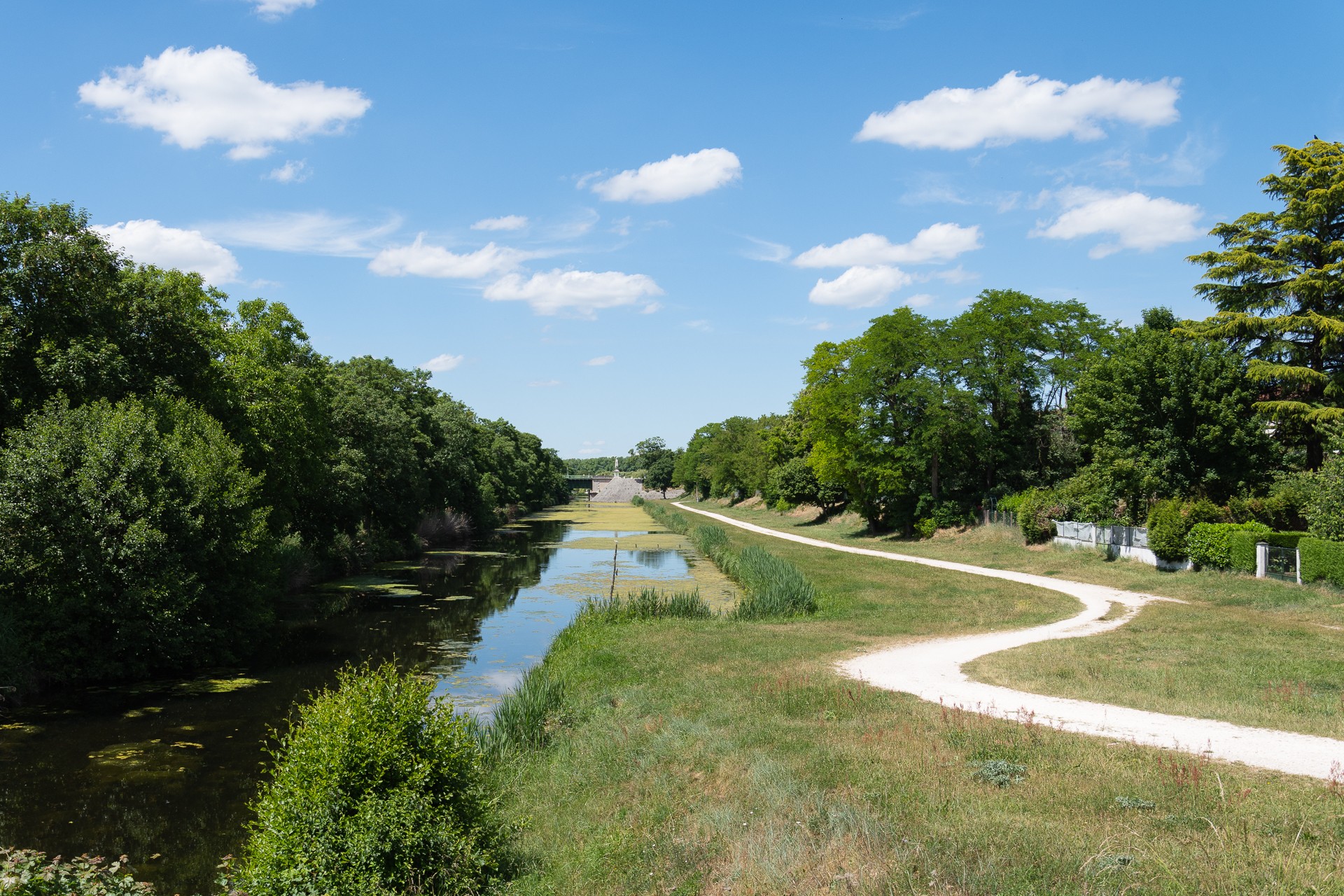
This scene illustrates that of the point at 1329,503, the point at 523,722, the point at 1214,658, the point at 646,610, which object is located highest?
the point at 1329,503

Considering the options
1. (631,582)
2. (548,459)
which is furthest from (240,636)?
(548,459)

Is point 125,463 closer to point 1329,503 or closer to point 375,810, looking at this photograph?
point 375,810

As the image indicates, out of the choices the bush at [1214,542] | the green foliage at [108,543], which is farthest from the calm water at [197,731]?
the bush at [1214,542]

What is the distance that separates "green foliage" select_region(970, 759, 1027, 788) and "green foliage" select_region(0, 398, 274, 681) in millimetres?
17986

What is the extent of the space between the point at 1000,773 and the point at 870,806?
1.83 m

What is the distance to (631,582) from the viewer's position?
37094 mm

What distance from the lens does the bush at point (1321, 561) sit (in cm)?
2280

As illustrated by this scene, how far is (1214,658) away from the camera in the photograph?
16234 mm

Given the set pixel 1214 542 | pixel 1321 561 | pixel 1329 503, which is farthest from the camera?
pixel 1214 542

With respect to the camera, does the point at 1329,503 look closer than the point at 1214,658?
No

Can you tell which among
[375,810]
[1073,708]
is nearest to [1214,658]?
[1073,708]

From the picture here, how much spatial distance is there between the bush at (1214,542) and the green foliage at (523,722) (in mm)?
23116

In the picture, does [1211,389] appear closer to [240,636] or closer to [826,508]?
[240,636]

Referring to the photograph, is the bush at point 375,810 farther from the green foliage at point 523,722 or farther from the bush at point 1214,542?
the bush at point 1214,542
